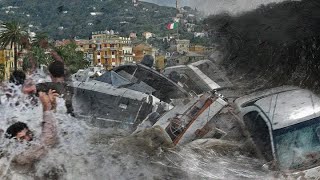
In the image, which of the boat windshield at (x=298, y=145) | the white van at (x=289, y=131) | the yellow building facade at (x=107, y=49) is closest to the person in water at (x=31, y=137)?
the yellow building facade at (x=107, y=49)

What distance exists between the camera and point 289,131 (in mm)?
4742

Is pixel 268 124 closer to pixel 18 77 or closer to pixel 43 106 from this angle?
pixel 43 106

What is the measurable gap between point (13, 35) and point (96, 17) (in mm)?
1064

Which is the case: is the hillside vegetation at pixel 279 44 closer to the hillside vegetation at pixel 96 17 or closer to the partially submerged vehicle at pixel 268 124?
the partially submerged vehicle at pixel 268 124

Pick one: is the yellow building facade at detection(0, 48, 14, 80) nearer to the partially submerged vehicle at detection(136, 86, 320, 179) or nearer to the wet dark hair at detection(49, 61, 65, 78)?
the wet dark hair at detection(49, 61, 65, 78)

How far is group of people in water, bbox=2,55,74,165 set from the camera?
4.93 meters

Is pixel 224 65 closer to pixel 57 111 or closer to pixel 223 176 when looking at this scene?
pixel 223 176

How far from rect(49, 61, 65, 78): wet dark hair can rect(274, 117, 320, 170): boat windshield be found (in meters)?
1.89

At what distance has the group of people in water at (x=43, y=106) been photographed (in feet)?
16.2

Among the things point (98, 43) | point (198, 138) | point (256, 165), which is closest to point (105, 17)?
→ point (98, 43)

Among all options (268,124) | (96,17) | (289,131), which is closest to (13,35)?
(96,17)

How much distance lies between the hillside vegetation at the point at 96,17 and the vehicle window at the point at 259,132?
110cm

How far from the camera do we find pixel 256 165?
4840 millimetres

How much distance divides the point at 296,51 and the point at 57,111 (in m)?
2.07
